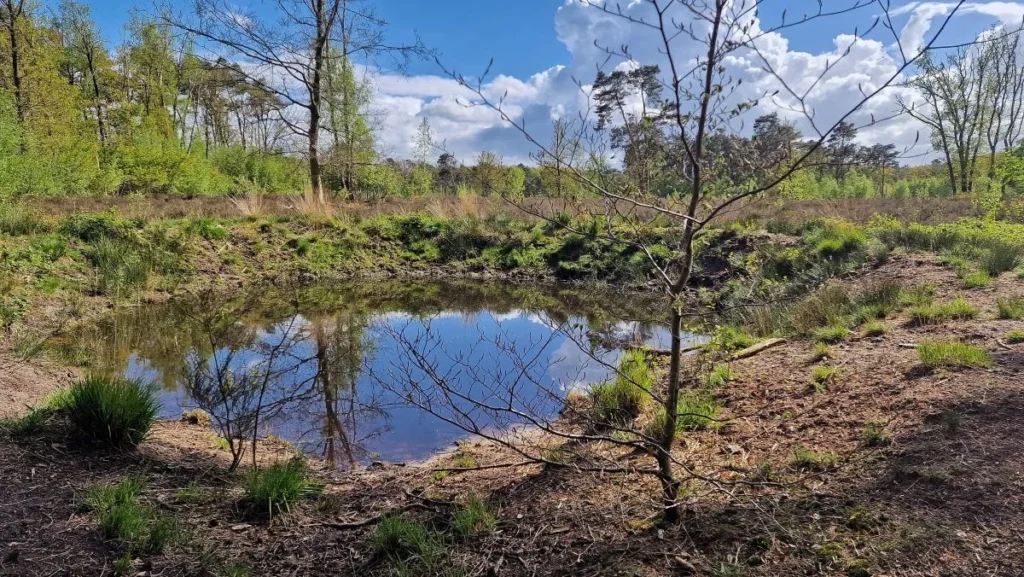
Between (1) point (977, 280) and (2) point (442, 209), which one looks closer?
(1) point (977, 280)

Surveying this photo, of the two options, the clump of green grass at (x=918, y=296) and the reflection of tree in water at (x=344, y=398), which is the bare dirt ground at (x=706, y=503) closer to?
the reflection of tree in water at (x=344, y=398)

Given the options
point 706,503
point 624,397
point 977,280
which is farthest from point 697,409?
point 977,280

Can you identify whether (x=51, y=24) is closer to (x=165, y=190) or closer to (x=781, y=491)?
(x=165, y=190)

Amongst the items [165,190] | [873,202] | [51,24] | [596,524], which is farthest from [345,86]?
[596,524]

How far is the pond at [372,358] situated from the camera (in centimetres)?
350

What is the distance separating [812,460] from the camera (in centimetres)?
271

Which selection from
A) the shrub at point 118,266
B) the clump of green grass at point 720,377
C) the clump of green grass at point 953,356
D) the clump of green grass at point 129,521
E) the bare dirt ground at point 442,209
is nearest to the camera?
the clump of green grass at point 129,521

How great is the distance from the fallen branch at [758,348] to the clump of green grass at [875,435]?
2081 mm

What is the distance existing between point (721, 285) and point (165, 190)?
21.9m

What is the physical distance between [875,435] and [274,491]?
302cm

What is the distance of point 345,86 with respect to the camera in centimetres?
2114

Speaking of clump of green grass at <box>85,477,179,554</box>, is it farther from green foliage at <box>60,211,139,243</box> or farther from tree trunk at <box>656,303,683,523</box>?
green foliage at <box>60,211,139,243</box>

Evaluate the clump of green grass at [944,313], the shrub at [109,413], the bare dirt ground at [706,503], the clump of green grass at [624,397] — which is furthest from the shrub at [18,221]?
the clump of green grass at [944,313]

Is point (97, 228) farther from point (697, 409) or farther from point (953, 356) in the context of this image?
point (953, 356)
